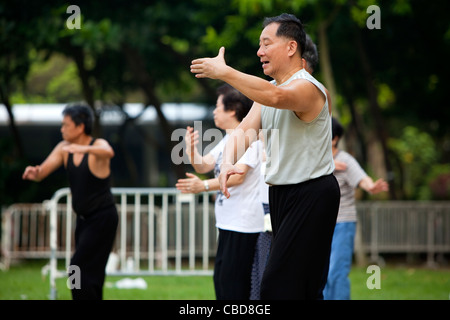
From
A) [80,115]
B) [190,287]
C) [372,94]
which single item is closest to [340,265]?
[80,115]

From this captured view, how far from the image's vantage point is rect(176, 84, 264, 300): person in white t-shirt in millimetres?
5500

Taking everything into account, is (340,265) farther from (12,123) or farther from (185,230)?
(12,123)

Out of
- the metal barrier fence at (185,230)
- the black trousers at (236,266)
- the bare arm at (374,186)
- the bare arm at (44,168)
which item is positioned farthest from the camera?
the metal barrier fence at (185,230)

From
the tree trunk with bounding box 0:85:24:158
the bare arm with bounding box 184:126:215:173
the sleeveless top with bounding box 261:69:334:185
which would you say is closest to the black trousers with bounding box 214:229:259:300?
the bare arm with bounding box 184:126:215:173

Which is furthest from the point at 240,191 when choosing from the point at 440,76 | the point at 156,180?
the point at 156,180

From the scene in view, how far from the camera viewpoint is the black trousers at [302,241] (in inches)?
151

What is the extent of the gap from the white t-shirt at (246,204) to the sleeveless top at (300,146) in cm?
162

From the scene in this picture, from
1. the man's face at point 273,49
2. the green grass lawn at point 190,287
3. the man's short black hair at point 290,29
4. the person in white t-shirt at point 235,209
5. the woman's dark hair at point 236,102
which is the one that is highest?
the man's short black hair at point 290,29

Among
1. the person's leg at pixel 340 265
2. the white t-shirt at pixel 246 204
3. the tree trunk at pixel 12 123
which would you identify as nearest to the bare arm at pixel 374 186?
the person's leg at pixel 340 265

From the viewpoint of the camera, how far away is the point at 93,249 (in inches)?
249

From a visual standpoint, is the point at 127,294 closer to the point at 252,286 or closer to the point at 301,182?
the point at 252,286

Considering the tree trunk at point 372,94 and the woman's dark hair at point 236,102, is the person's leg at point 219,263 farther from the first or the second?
the tree trunk at point 372,94

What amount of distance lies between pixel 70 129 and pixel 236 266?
2158 millimetres

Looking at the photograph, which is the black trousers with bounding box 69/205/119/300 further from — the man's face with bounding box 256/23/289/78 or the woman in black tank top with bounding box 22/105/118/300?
the man's face with bounding box 256/23/289/78
